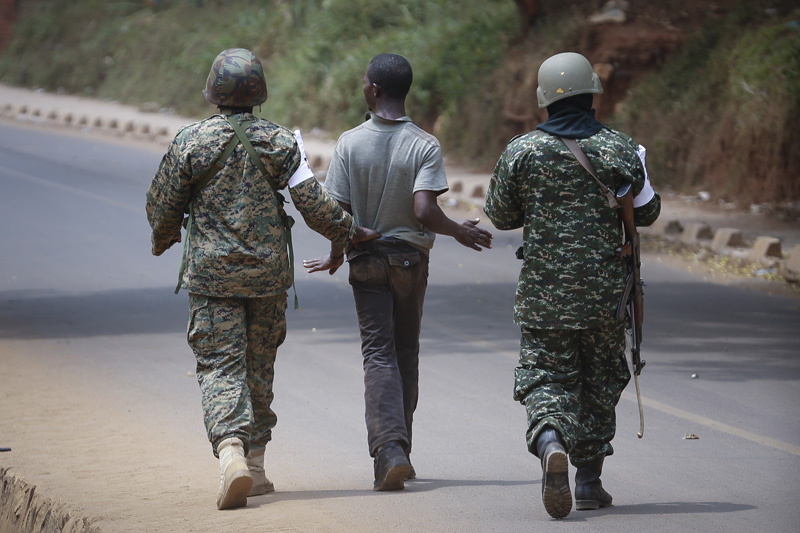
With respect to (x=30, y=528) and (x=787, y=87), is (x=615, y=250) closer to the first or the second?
(x=30, y=528)

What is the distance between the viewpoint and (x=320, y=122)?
86.6 feet

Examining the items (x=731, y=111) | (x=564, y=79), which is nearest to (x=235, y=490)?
(x=564, y=79)

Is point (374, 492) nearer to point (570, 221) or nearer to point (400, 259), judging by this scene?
point (400, 259)

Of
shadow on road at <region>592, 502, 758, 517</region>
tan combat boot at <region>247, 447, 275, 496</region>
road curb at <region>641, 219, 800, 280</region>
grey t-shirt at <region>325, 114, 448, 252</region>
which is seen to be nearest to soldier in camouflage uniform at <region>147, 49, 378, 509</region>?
tan combat boot at <region>247, 447, 275, 496</region>

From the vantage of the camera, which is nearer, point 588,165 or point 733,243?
point 588,165

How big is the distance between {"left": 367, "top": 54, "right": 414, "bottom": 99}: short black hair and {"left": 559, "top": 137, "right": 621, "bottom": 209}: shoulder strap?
0.88m

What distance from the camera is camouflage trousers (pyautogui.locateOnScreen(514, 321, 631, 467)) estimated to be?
467cm

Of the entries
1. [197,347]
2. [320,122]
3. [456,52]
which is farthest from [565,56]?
[320,122]

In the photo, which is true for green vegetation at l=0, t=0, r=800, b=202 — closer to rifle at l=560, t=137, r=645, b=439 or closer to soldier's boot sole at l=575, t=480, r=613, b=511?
rifle at l=560, t=137, r=645, b=439

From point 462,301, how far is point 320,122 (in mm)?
16258

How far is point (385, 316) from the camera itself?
5227 millimetres

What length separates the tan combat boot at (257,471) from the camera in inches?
199

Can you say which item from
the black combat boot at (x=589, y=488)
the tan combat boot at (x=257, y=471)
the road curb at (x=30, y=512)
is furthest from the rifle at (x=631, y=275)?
the road curb at (x=30, y=512)

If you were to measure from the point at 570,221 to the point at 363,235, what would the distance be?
3.14 feet
